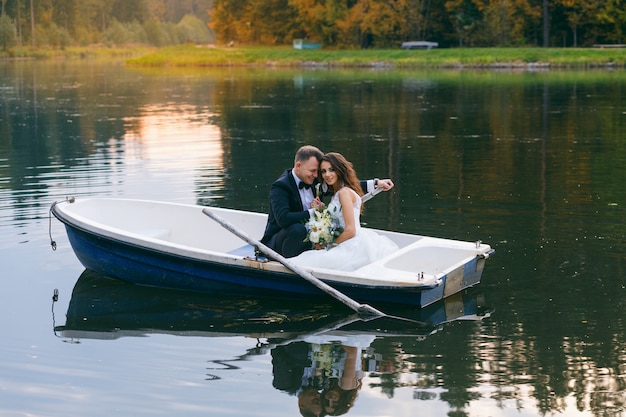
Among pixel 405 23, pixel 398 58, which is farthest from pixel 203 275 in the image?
pixel 405 23

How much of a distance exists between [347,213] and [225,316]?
1.40m

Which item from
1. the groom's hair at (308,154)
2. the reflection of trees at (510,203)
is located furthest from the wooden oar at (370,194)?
the reflection of trees at (510,203)

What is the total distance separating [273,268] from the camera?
8930 mm

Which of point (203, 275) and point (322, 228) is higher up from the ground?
point (322, 228)

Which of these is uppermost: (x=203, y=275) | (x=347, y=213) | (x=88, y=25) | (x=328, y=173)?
(x=88, y=25)

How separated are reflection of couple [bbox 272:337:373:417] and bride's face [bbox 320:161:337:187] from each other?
1.54m

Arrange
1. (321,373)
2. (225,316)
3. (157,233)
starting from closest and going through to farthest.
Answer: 1. (321,373)
2. (225,316)
3. (157,233)

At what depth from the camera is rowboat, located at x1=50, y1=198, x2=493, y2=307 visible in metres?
8.70

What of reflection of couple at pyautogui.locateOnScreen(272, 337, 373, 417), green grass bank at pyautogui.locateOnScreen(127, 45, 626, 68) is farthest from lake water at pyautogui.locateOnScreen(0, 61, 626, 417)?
green grass bank at pyautogui.locateOnScreen(127, 45, 626, 68)

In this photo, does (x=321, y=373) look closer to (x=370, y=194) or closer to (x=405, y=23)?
(x=370, y=194)

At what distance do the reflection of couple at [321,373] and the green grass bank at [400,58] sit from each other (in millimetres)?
48786

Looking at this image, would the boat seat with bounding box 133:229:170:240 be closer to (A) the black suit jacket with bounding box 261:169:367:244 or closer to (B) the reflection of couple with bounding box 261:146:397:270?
(B) the reflection of couple with bounding box 261:146:397:270

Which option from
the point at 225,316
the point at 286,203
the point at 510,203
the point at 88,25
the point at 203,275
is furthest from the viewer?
the point at 88,25

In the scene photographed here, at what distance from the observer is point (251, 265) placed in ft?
29.5
